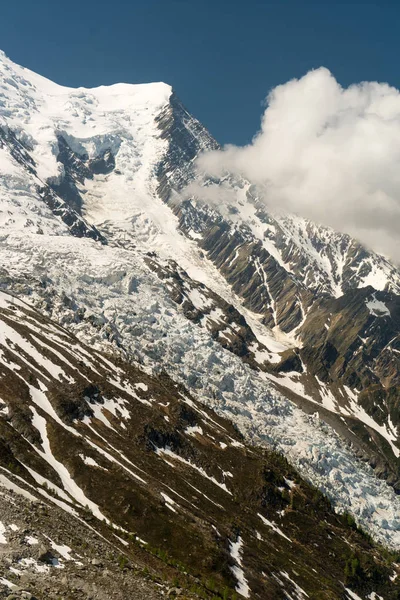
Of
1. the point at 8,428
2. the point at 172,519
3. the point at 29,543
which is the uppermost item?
the point at 29,543

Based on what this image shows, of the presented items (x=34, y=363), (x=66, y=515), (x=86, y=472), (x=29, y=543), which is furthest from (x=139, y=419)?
(x=29, y=543)

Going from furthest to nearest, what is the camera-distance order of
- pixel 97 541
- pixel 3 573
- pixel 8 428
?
1. pixel 8 428
2. pixel 97 541
3. pixel 3 573

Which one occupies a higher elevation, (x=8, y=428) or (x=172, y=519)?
(x=172, y=519)

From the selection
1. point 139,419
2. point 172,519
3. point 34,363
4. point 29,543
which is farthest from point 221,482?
point 29,543

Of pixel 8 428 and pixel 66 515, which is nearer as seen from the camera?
pixel 66 515

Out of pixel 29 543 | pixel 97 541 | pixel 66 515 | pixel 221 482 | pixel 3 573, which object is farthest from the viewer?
pixel 221 482

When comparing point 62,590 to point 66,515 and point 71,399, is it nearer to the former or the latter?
point 66,515
